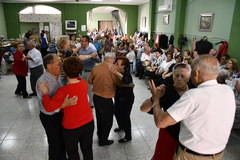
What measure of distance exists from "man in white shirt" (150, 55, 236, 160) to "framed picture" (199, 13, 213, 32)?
15.6 feet

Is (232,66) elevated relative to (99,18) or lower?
lower

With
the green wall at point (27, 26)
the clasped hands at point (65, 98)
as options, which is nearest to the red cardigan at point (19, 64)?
the clasped hands at point (65, 98)

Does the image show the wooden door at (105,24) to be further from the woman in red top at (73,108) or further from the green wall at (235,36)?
the woman in red top at (73,108)

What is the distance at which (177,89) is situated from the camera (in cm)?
164

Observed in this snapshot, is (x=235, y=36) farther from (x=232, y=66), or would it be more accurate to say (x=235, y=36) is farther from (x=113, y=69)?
(x=113, y=69)

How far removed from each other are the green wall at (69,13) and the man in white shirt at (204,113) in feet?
39.4

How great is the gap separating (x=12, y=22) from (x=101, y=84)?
38.7 feet

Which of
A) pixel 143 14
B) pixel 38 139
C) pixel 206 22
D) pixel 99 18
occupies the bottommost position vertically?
pixel 38 139

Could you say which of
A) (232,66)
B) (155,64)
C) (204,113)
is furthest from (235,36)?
(204,113)

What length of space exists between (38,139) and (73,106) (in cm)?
157

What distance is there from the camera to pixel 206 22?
5.49m

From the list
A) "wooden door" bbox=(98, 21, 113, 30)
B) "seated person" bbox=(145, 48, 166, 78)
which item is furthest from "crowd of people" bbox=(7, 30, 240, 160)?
"wooden door" bbox=(98, 21, 113, 30)

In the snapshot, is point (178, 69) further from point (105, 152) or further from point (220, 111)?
point (105, 152)

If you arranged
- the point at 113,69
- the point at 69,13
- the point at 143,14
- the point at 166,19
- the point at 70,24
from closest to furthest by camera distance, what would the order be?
1. the point at 113,69
2. the point at 166,19
3. the point at 143,14
4. the point at 69,13
5. the point at 70,24
